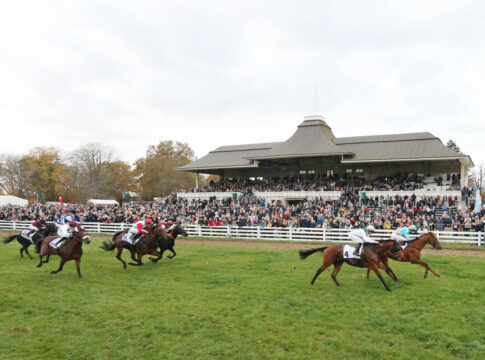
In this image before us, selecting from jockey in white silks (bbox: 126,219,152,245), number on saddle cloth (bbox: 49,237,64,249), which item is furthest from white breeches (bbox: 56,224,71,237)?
jockey in white silks (bbox: 126,219,152,245)

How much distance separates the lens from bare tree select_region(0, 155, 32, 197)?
186 feet

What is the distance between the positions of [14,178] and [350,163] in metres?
55.6

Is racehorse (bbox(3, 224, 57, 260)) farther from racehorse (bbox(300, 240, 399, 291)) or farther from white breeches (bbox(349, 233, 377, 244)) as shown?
white breeches (bbox(349, 233, 377, 244))

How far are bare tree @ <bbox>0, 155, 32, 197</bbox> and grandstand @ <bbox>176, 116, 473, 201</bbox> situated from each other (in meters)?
37.0

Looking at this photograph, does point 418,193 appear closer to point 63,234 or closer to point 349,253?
point 349,253

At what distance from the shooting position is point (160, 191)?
5791 centimetres

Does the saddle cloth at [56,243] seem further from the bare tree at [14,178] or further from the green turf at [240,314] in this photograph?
the bare tree at [14,178]

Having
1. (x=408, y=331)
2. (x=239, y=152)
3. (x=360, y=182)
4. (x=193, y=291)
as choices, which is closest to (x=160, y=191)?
(x=239, y=152)

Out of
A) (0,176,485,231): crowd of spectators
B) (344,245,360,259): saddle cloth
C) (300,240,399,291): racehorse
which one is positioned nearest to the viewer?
(300,240,399,291): racehorse

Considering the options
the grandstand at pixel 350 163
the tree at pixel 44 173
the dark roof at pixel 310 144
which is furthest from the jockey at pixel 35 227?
the tree at pixel 44 173

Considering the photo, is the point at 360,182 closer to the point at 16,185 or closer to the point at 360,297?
the point at 360,297

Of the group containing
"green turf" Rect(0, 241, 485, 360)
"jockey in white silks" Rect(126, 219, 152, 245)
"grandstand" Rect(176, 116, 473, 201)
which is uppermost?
"grandstand" Rect(176, 116, 473, 201)

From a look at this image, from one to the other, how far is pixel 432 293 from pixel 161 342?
624cm

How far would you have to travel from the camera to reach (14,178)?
56.9 metres
